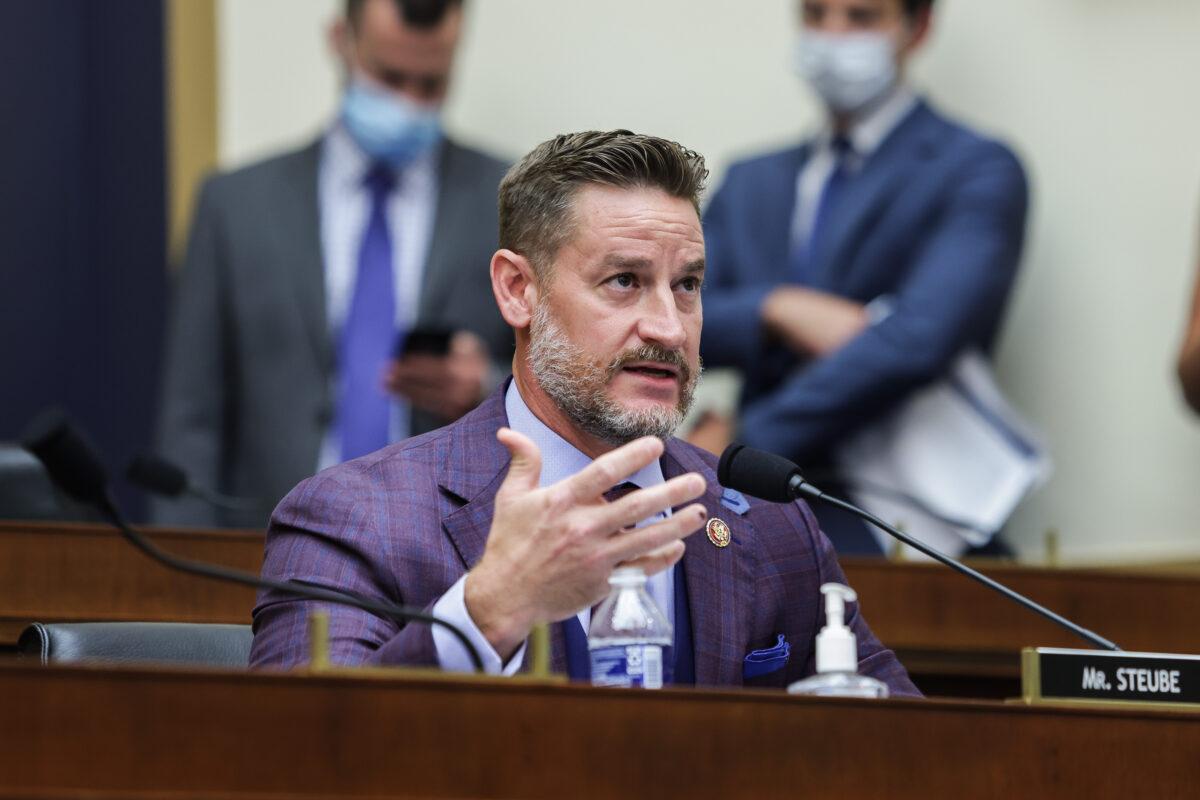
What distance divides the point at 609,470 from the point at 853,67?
110 inches

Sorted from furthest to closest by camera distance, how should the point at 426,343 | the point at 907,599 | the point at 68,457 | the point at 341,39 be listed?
1. the point at 341,39
2. the point at 426,343
3. the point at 907,599
4. the point at 68,457

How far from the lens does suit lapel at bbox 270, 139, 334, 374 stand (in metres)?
4.23

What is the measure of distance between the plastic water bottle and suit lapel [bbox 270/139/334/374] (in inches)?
93.0

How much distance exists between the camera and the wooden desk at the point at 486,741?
1.42 metres

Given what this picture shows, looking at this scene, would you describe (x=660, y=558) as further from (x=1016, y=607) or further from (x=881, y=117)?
(x=881, y=117)

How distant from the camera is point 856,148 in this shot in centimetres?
438

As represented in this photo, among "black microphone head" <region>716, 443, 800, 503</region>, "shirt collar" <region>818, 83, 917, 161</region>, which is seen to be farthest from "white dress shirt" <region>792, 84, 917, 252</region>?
"black microphone head" <region>716, 443, 800, 503</region>

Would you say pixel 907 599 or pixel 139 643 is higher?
pixel 139 643

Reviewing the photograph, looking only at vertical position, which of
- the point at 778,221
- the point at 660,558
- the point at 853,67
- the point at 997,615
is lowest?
the point at 997,615

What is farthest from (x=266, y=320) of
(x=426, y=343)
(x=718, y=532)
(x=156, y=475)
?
(x=718, y=532)

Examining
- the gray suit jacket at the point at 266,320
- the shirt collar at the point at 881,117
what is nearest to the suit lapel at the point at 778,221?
the shirt collar at the point at 881,117

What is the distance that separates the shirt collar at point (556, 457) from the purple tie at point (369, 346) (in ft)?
5.85

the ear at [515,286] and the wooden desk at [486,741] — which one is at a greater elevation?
the ear at [515,286]

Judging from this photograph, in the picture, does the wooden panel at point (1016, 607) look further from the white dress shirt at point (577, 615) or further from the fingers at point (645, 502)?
the fingers at point (645, 502)
